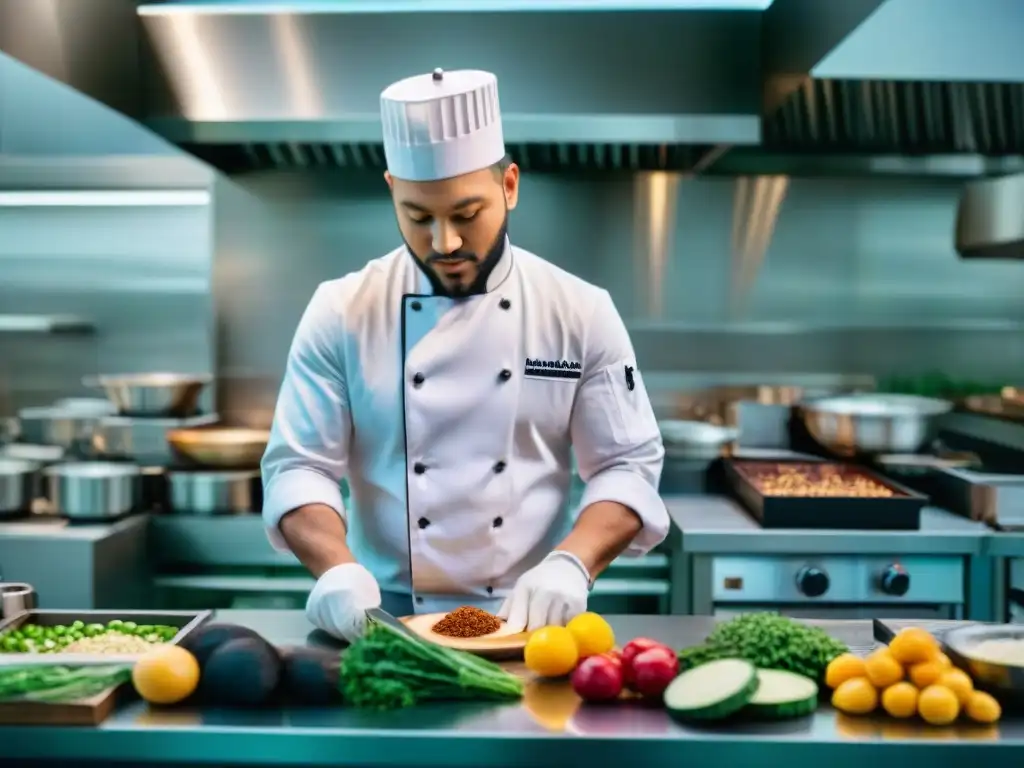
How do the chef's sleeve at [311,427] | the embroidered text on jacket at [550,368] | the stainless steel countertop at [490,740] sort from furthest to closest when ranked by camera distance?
the embroidered text on jacket at [550,368], the chef's sleeve at [311,427], the stainless steel countertop at [490,740]

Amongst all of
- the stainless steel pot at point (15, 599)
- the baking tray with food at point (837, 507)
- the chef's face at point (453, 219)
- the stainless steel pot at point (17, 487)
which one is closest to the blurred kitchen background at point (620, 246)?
the stainless steel pot at point (17, 487)

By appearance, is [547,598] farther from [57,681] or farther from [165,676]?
[57,681]

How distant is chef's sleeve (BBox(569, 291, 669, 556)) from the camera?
7.18 feet

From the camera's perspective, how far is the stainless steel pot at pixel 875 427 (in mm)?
3730

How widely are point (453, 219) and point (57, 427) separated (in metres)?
2.76

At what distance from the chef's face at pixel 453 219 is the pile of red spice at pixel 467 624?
0.66 metres

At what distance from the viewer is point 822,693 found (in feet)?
5.26

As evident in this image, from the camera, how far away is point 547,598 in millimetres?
1826

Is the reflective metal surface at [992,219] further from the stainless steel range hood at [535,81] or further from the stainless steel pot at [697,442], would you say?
the stainless steel pot at [697,442]

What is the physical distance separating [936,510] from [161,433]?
2.70 meters

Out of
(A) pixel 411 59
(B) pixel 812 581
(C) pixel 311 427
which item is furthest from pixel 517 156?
(C) pixel 311 427

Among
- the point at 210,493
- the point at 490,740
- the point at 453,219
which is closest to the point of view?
the point at 490,740

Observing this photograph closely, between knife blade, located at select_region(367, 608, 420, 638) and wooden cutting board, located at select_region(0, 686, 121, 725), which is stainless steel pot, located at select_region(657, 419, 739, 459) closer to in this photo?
knife blade, located at select_region(367, 608, 420, 638)

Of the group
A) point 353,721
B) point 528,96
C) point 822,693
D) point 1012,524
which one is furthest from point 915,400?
point 353,721
